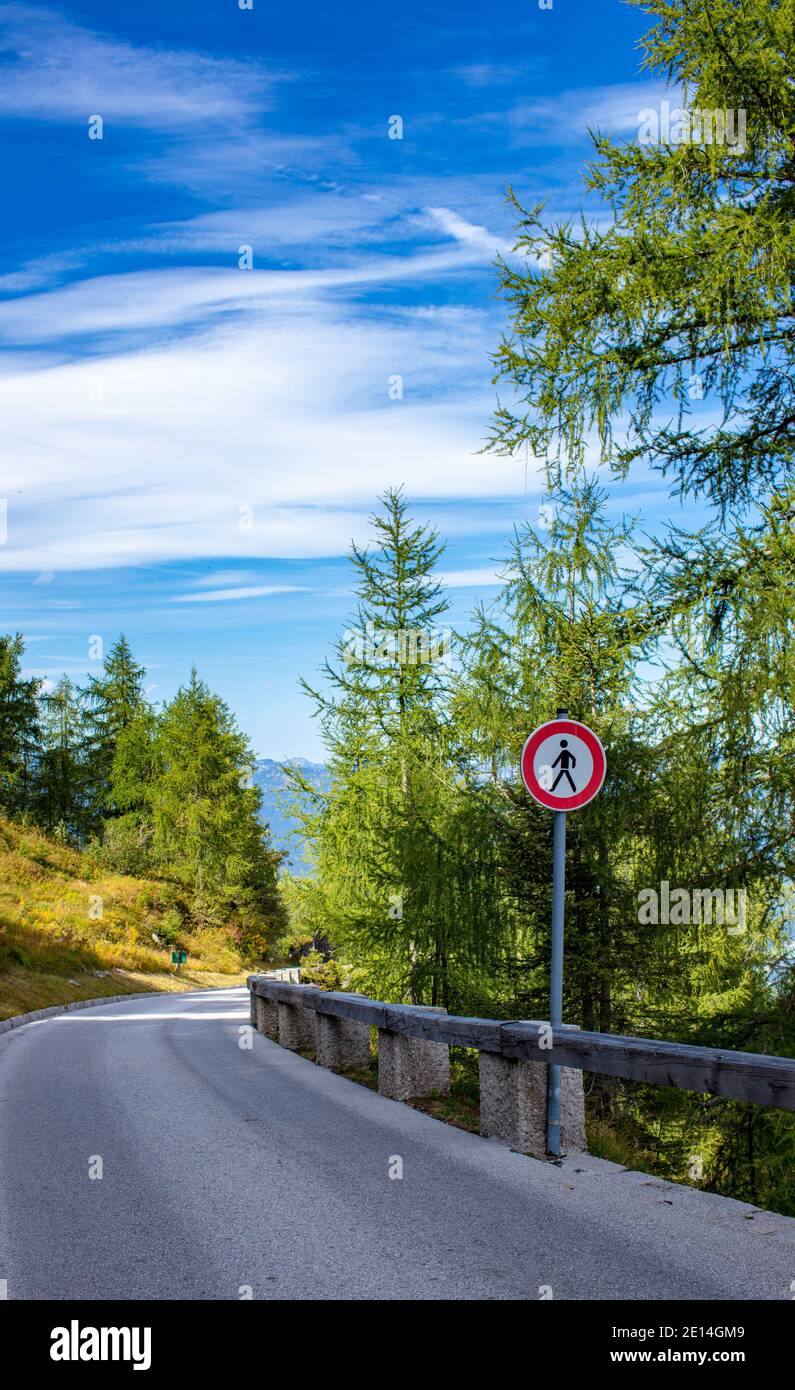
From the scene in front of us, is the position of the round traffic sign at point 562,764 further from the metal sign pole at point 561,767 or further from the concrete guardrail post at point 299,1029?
the concrete guardrail post at point 299,1029

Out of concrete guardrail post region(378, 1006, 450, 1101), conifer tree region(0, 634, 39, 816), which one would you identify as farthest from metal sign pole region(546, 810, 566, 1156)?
conifer tree region(0, 634, 39, 816)

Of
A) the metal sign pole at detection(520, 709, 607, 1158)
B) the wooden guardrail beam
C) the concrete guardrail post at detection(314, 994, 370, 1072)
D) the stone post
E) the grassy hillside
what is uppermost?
the metal sign pole at detection(520, 709, 607, 1158)

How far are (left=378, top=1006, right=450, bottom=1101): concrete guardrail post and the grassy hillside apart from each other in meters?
15.1

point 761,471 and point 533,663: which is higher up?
point 761,471

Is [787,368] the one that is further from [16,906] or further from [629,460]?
[16,906]

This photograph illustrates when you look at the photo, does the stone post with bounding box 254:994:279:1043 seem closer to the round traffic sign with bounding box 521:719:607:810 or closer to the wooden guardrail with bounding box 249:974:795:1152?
the wooden guardrail with bounding box 249:974:795:1152

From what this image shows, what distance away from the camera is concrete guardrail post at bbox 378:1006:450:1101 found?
9.12 meters

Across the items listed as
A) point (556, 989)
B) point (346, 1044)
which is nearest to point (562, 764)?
point (556, 989)

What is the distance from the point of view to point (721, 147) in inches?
324

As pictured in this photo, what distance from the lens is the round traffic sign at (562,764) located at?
7.37 metres

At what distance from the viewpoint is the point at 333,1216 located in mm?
5590

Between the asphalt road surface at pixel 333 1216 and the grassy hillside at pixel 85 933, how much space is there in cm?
1544
